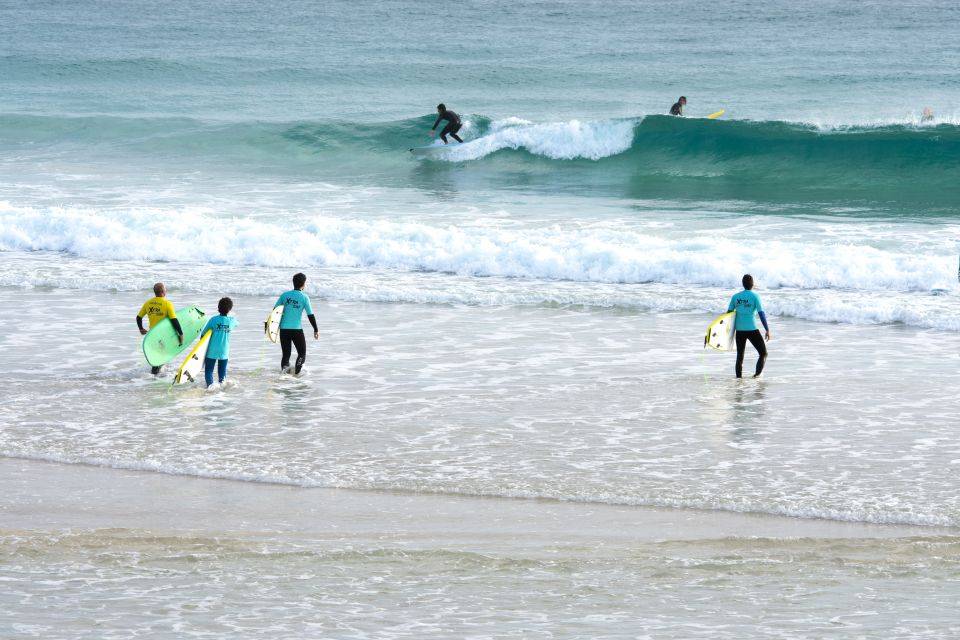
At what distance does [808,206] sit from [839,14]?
31325 mm

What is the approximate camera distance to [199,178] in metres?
28.5

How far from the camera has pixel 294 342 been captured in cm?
1316

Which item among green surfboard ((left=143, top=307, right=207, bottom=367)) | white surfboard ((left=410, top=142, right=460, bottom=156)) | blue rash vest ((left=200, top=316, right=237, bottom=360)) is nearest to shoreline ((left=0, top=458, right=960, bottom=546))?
blue rash vest ((left=200, top=316, right=237, bottom=360))

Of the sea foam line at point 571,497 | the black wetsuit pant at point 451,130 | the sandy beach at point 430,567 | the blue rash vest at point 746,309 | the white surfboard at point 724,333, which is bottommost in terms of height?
the sandy beach at point 430,567

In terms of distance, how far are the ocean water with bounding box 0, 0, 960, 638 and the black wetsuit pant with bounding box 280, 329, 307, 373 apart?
0.28 meters

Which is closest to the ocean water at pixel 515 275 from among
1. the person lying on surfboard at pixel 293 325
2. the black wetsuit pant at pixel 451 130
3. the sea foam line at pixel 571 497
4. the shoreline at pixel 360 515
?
the sea foam line at pixel 571 497

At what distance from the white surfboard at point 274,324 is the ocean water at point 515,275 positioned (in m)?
0.45

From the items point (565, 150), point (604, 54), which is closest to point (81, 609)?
point (565, 150)

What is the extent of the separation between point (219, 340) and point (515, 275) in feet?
24.6

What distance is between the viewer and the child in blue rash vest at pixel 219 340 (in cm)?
1238

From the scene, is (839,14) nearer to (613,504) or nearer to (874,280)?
(874,280)

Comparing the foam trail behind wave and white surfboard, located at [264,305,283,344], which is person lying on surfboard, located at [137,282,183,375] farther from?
the foam trail behind wave

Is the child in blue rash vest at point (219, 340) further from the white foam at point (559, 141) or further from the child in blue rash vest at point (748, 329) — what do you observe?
the white foam at point (559, 141)

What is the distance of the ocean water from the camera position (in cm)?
984
